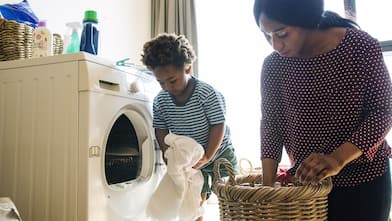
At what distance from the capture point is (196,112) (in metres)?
1.47

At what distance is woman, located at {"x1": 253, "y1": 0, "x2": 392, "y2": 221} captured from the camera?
0.75 m

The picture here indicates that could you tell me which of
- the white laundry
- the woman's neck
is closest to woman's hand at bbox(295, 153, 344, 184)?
the woman's neck

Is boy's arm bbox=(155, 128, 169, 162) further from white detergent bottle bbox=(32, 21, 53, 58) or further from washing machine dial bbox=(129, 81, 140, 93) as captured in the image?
white detergent bottle bbox=(32, 21, 53, 58)

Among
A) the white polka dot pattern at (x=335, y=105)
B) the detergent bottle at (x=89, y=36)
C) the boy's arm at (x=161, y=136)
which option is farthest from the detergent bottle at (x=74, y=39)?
the white polka dot pattern at (x=335, y=105)

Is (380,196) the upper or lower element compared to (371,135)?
lower

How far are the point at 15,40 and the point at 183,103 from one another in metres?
0.70

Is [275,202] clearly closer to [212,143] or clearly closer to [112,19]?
[212,143]

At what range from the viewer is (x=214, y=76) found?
111 inches

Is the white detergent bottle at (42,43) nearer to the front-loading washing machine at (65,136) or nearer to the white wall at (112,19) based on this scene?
the front-loading washing machine at (65,136)

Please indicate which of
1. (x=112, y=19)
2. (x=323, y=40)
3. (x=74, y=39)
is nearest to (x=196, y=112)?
(x=74, y=39)

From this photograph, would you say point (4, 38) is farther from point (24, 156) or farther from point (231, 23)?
point (231, 23)

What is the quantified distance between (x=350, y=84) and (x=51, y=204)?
3.27ft

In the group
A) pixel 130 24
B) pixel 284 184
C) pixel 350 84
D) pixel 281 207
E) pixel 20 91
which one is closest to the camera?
pixel 281 207

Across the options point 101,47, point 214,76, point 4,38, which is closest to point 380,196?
point 4,38
